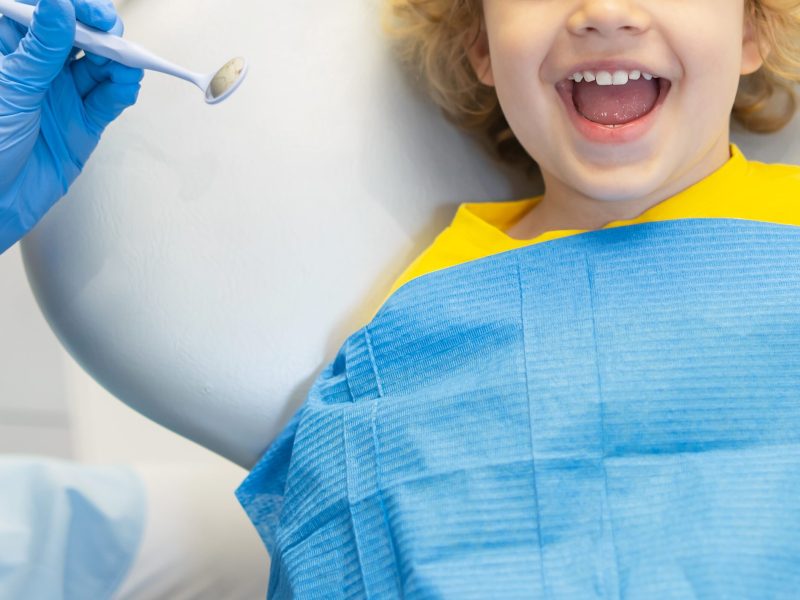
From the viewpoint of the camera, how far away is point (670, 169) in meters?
0.89

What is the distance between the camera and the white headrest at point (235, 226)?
37.9 inches

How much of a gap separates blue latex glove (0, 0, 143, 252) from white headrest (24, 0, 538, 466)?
0.03 m

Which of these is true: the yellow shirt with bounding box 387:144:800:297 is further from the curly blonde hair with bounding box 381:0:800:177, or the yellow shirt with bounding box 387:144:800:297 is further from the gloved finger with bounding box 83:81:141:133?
the gloved finger with bounding box 83:81:141:133

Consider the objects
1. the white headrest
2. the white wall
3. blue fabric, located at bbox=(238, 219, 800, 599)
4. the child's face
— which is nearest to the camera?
blue fabric, located at bbox=(238, 219, 800, 599)

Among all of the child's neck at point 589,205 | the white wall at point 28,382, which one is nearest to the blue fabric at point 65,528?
the child's neck at point 589,205

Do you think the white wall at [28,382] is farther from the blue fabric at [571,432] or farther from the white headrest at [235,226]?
the blue fabric at [571,432]

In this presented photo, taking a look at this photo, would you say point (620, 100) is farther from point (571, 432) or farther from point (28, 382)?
point (28, 382)

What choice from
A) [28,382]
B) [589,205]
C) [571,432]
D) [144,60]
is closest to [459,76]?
[589,205]

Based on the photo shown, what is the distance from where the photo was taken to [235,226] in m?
0.98

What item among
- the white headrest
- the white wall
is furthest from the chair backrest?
the white wall

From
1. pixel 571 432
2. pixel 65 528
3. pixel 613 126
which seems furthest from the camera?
pixel 65 528

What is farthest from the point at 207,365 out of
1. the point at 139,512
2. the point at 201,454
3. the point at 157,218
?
the point at 201,454

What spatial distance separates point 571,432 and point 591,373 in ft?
0.16

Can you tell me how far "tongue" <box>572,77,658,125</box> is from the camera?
909 millimetres
